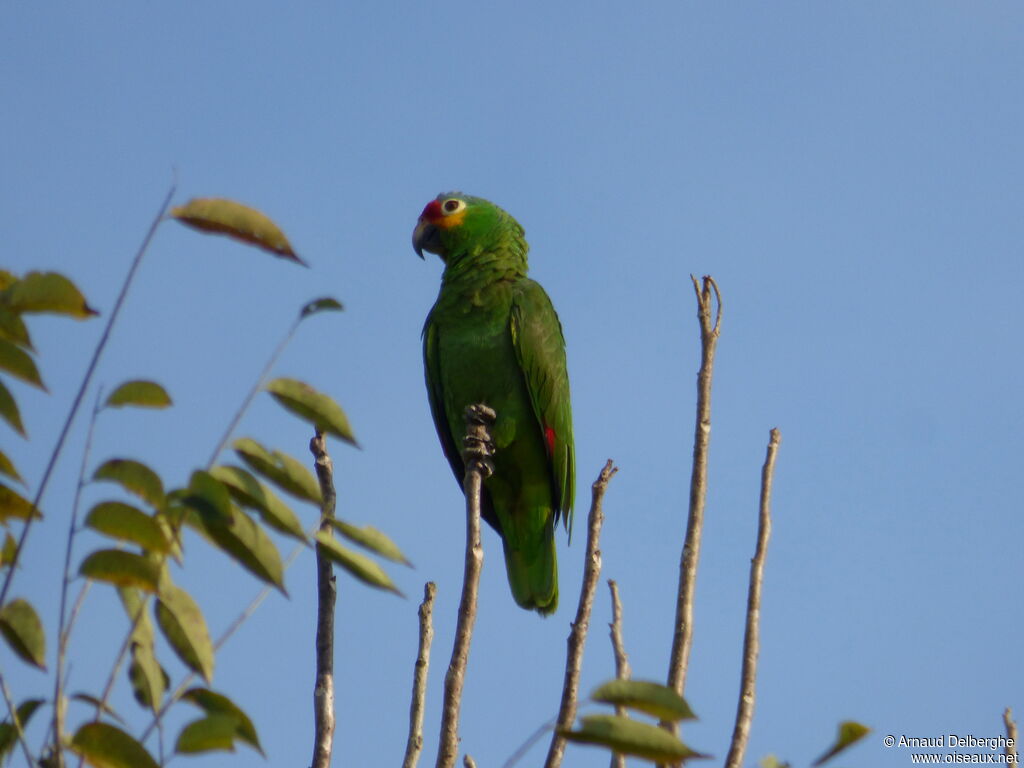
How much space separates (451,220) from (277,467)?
204 inches

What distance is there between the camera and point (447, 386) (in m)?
6.32

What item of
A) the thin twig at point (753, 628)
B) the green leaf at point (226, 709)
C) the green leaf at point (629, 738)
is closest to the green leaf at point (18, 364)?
the green leaf at point (226, 709)

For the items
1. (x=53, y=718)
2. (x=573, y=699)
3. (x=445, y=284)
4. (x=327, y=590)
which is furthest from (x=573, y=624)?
(x=445, y=284)

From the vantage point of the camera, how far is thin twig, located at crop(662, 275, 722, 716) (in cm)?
257

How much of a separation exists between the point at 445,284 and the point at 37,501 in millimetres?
5027

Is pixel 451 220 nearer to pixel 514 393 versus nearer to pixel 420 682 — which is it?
pixel 514 393

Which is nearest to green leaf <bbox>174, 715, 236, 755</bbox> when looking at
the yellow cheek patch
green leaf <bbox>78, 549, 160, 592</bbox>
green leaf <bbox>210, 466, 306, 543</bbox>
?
green leaf <bbox>78, 549, 160, 592</bbox>

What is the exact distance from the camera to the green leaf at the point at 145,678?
1.76m

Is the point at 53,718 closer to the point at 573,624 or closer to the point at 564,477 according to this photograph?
the point at 573,624

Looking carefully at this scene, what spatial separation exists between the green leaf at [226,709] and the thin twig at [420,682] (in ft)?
2.66

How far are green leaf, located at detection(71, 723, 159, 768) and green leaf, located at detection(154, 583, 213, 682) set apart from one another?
144mm

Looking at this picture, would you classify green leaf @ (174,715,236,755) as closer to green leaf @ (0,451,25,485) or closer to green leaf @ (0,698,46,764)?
green leaf @ (0,698,46,764)

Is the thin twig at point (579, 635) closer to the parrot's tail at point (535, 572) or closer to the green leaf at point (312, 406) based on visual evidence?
the green leaf at point (312, 406)

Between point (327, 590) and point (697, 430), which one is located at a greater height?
point (697, 430)
